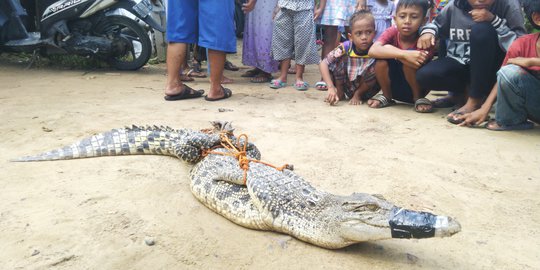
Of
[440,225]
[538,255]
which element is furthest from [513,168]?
[440,225]

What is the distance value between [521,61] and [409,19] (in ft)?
3.40

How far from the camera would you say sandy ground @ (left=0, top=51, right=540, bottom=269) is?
1809 millimetres

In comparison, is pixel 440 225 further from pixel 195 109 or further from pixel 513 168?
pixel 195 109

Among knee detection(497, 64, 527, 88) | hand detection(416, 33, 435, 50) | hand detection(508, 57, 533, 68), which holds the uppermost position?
hand detection(416, 33, 435, 50)

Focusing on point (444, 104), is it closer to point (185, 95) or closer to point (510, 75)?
point (510, 75)

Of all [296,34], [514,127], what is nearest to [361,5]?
[296,34]

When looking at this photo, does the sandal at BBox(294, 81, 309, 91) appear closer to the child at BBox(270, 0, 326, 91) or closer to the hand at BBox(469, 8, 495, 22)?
the child at BBox(270, 0, 326, 91)

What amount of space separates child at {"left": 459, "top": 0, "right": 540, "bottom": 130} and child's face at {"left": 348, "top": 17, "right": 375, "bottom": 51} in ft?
4.21

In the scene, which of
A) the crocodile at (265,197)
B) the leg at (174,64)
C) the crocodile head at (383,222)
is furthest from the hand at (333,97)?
the crocodile head at (383,222)

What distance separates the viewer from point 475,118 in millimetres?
3613

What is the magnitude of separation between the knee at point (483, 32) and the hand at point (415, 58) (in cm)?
45

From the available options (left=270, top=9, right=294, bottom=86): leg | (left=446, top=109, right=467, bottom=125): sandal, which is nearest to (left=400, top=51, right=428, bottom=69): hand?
(left=446, top=109, right=467, bottom=125): sandal

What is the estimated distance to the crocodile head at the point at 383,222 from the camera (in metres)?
1.60

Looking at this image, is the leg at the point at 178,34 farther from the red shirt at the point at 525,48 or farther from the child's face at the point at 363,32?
the red shirt at the point at 525,48
